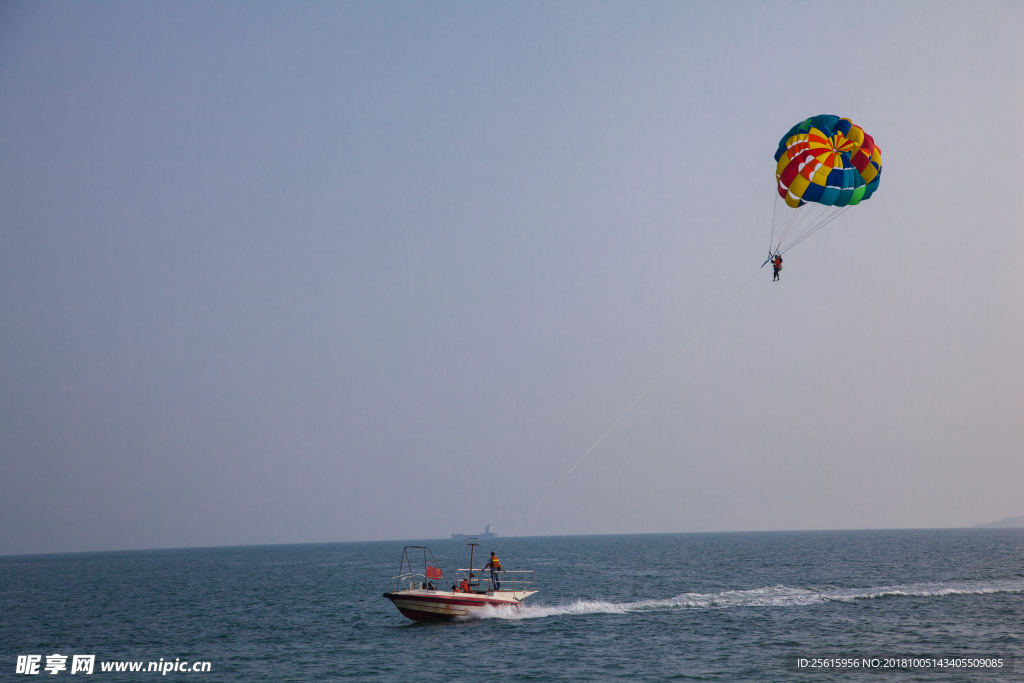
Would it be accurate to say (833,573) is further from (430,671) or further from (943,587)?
(430,671)

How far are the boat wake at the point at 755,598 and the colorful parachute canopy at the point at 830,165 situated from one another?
21390 mm

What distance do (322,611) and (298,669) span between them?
1523 cm

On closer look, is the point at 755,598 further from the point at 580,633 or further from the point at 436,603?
the point at 436,603

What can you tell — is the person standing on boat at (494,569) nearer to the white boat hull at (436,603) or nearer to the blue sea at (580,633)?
the white boat hull at (436,603)

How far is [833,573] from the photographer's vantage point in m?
56.2

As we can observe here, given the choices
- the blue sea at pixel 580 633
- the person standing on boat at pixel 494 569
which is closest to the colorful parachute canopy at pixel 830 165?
the blue sea at pixel 580 633

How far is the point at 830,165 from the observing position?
25578mm

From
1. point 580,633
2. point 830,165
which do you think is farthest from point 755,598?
point 830,165

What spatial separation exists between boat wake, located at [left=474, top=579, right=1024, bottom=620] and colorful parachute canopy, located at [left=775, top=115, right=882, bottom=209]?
70.2ft

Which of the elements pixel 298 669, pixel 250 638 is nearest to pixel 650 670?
pixel 298 669

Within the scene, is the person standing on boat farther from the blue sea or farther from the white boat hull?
the blue sea

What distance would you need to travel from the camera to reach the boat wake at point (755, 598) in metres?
34.5

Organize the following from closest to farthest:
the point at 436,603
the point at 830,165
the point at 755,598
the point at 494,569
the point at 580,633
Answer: the point at 830,165 < the point at 580,633 < the point at 436,603 < the point at 494,569 < the point at 755,598

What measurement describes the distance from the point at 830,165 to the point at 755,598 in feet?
81.8
